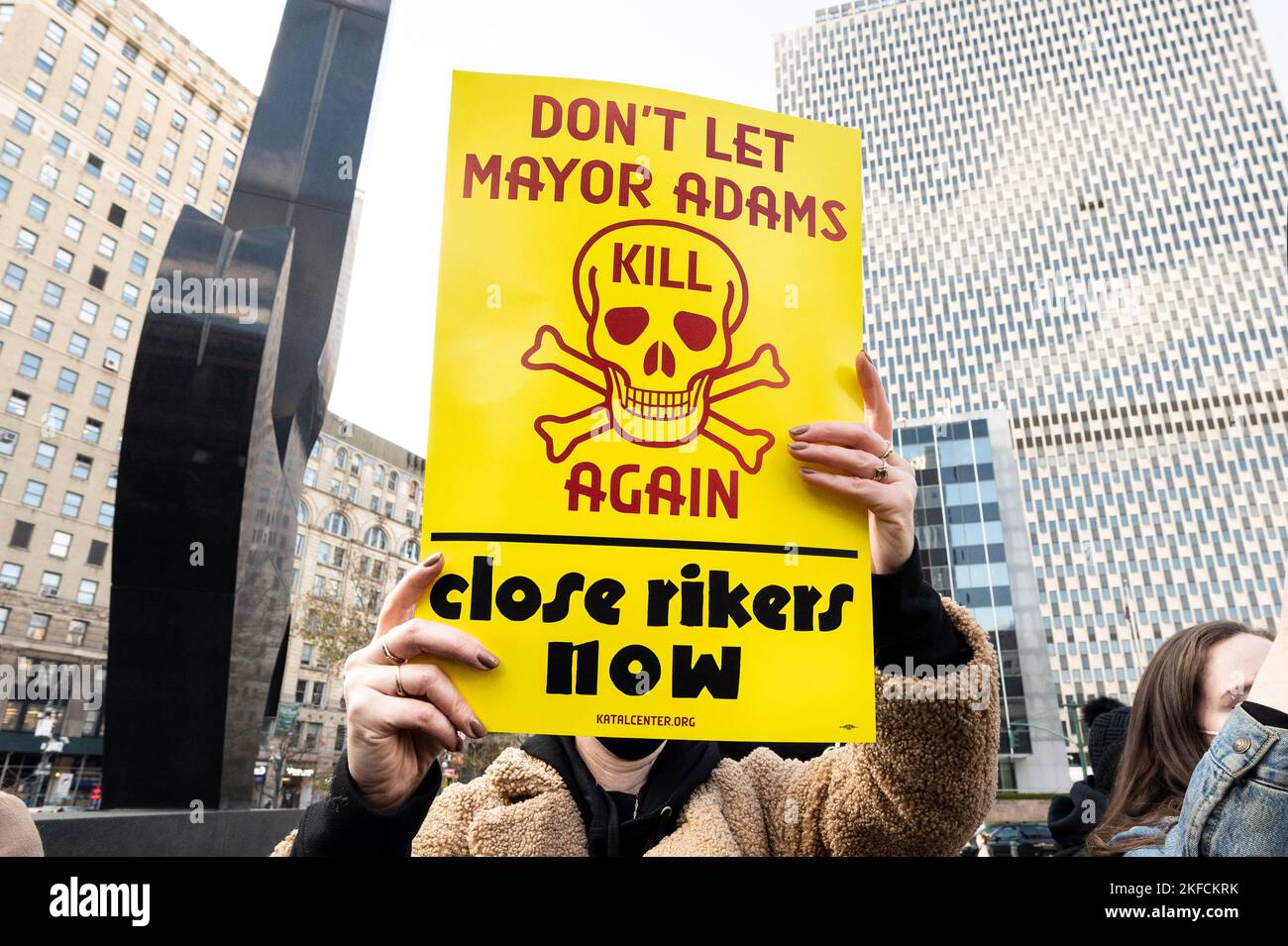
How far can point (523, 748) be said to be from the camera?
1752 mm

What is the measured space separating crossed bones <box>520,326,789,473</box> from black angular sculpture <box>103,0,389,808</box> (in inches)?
258

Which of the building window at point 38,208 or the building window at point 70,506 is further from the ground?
the building window at point 38,208

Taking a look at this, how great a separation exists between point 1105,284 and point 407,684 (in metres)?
121

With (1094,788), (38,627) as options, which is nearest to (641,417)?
(1094,788)

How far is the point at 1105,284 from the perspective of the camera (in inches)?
3976

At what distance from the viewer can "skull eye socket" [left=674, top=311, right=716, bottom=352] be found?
3.99 feet

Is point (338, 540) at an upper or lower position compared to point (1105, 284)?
lower

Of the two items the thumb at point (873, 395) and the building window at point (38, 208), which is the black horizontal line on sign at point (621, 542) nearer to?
the thumb at point (873, 395)

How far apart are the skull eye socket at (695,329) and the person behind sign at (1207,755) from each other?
834mm

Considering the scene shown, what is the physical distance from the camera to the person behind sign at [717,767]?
1100 mm

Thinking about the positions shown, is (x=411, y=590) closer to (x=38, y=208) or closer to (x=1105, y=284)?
(x=38, y=208)

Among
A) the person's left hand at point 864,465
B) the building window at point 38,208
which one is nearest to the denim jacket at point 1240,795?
the person's left hand at point 864,465

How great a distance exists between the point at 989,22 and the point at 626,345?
113m

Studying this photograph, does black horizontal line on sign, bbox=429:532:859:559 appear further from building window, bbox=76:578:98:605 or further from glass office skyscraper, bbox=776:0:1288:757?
glass office skyscraper, bbox=776:0:1288:757
